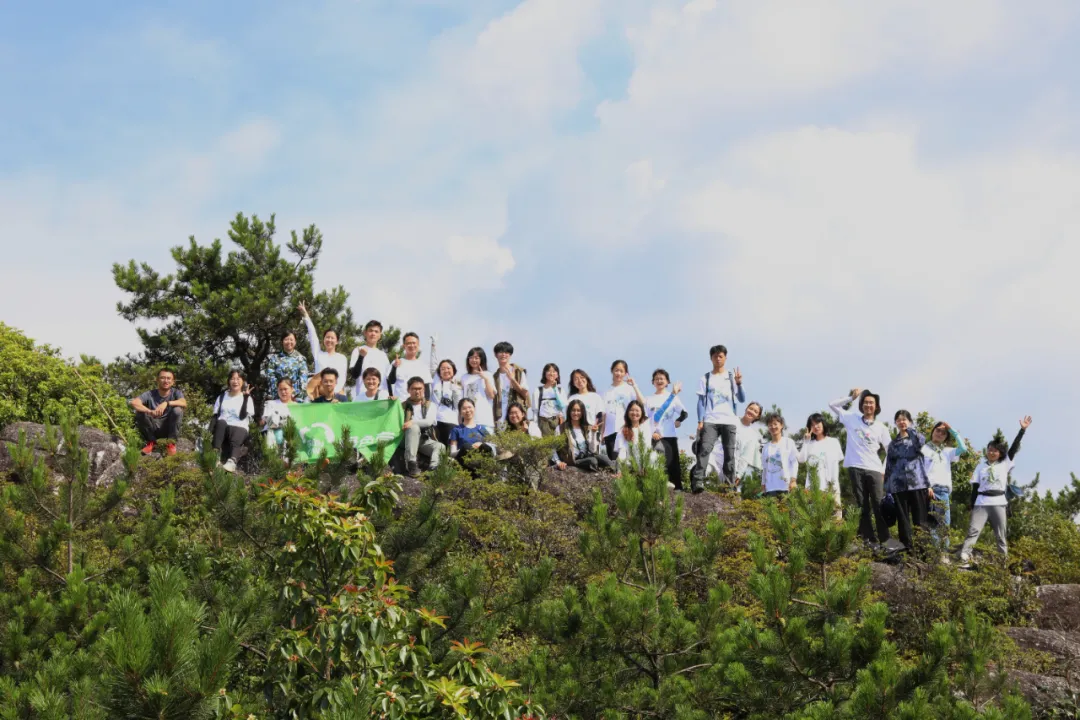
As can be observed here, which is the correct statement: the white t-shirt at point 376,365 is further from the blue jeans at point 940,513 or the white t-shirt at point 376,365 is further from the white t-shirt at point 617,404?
the blue jeans at point 940,513

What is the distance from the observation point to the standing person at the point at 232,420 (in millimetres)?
14648

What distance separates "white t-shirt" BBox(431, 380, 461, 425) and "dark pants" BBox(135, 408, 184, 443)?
3633 mm

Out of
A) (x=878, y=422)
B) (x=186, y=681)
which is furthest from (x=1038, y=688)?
(x=186, y=681)

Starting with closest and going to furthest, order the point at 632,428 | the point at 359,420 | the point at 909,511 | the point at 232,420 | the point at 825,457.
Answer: the point at 909,511 → the point at 825,457 → the point at 359,420 → the point at 632,428 → the point at 232,420

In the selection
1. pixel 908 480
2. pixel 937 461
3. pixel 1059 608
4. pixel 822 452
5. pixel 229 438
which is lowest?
pixel 1059 608

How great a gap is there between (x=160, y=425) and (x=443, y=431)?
397cm

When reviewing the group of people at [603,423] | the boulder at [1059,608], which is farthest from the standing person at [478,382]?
the boulder at [1059,608]

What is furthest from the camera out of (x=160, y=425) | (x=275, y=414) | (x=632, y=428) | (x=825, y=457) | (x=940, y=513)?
(x=160, y=425)

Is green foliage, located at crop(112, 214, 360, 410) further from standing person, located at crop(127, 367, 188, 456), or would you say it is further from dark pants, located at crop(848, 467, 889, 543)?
dark pants, located at crop(848, 467, 889, 543)

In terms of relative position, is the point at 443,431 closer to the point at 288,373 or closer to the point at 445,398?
the point at 445,398

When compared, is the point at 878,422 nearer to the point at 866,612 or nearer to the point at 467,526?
the point at 467,526

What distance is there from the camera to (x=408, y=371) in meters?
14.9

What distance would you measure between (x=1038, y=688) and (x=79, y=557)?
9194mm

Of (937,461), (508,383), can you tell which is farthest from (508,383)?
(937,461)
